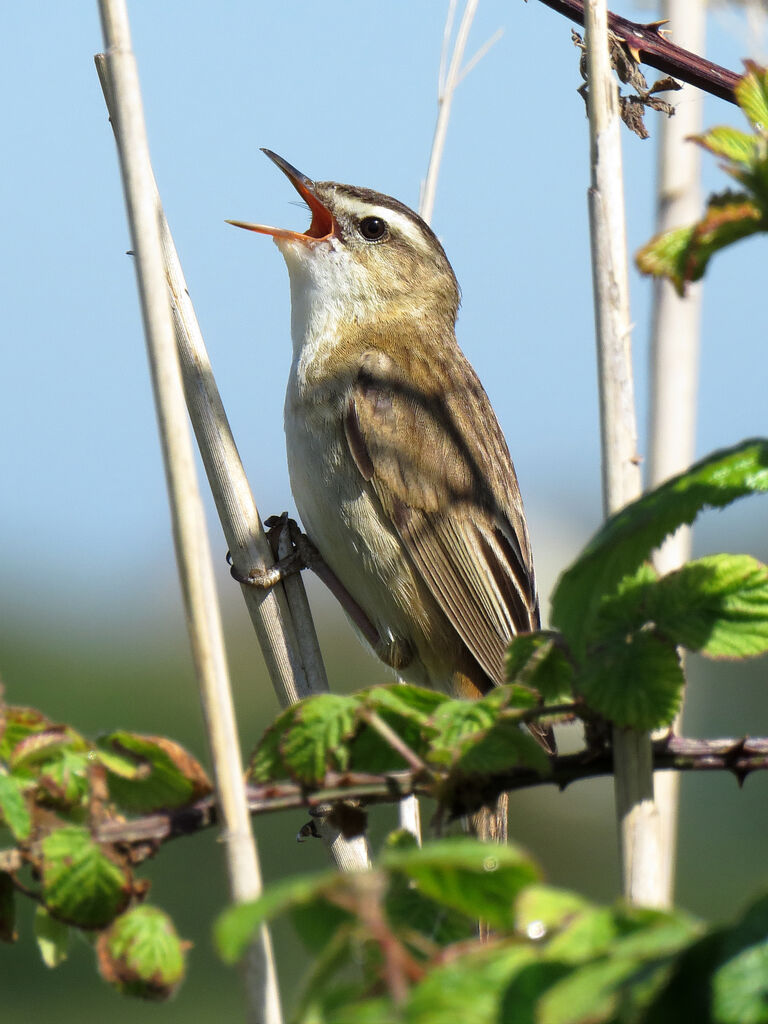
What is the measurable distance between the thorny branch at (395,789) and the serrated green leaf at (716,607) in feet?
0.33

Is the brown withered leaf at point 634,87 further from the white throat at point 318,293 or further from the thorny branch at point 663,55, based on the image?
the white throat at point 318,293

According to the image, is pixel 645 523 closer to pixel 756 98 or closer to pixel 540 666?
pixel 540 666

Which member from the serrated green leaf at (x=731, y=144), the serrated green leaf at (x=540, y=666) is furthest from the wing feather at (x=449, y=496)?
the serrated green leaf at (x=731, y=144)

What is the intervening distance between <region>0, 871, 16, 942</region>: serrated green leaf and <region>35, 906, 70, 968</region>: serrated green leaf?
1.5 inches

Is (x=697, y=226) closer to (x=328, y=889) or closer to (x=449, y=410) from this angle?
(x=328, y=889)

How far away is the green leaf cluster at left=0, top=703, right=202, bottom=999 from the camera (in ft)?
3.47

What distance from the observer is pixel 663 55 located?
2213 mm

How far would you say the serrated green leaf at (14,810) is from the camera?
106 centimetres

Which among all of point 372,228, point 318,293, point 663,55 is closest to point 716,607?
point 663,55

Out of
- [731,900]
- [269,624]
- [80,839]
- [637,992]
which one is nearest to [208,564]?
[80,839]

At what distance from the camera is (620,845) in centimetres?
137

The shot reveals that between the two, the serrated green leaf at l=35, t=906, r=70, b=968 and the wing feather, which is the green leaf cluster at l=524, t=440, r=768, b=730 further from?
the wing feather

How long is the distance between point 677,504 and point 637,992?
0.46m

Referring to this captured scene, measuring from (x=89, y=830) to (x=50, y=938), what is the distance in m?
0.19
